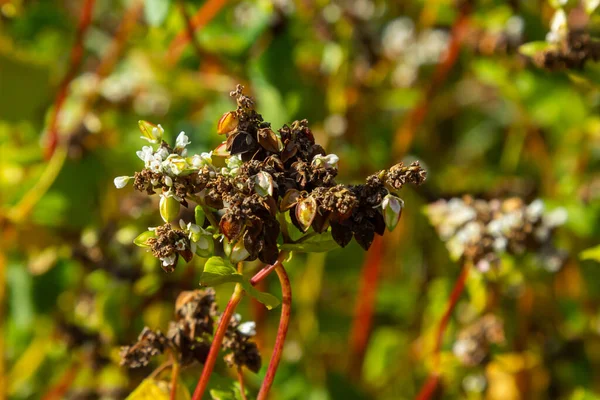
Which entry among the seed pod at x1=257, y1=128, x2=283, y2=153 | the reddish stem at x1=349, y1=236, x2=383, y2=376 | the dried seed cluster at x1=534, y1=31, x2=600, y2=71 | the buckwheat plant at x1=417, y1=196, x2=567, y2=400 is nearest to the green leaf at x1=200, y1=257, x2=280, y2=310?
the seed pod at x1=257, y1=128, x2=283, y2=153

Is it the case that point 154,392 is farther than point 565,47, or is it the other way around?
point 565,47

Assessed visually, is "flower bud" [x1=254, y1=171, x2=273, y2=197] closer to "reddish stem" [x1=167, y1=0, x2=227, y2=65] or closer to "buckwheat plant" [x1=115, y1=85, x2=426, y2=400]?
"buckwheat plant" [x1=115, y1=85, x2=426, y2=400]

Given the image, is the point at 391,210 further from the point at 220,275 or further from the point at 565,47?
the point at 565,47

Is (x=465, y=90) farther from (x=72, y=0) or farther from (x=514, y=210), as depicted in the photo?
(x=72, y=0)

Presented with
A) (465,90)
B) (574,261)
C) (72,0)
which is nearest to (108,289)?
(574,261)

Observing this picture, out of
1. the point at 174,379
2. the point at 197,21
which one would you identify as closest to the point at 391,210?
the point at 174,379

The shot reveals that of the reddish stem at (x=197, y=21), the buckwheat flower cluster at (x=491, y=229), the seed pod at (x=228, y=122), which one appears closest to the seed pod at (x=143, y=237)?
the seed pod at (x=228, y=122)
